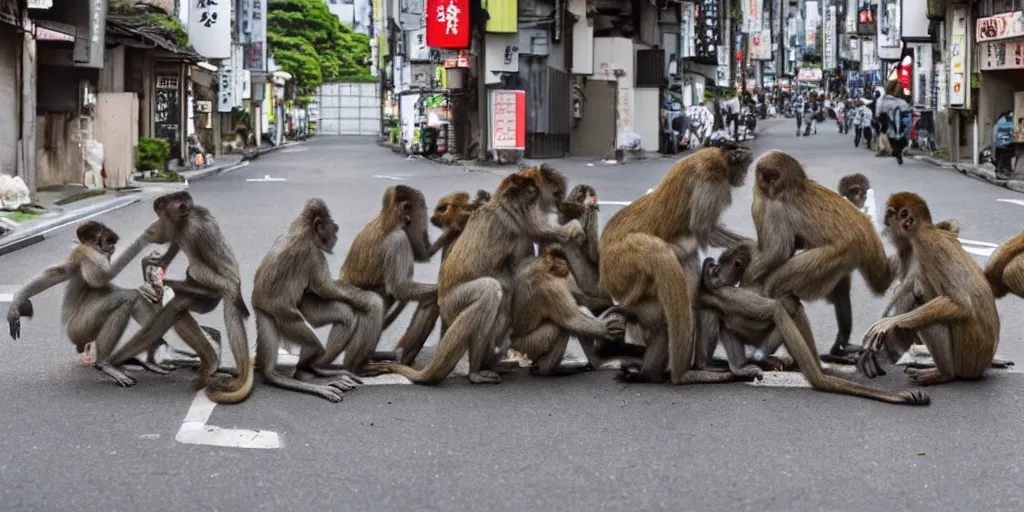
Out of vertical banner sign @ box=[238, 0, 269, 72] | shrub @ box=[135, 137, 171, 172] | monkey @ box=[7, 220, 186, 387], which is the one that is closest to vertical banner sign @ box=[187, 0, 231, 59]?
shrub @ box=[135, 137, 171, 172]

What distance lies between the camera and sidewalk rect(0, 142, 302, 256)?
2061 cm

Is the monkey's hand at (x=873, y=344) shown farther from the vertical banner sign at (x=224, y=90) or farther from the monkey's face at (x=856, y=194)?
the vertical banner sign at (x=224, y=90)

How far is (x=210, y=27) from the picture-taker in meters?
49.6

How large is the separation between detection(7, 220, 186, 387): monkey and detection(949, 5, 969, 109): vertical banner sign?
31949 mm

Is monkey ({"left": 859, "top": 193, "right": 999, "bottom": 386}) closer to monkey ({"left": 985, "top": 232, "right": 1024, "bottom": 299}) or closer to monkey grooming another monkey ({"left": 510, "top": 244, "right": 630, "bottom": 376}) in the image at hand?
monkey ({"left": 985, "top": 232, "right": 1024, "bottom": 299})

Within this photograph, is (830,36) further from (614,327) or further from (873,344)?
(873,344)

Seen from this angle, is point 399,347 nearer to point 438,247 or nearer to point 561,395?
point 438,247

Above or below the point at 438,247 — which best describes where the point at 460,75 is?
above

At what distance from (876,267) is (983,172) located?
86.0 ft

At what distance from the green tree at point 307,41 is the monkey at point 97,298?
84.6 metres

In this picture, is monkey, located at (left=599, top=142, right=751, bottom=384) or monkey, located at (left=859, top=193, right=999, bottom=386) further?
monkey, located at (left=599, top=142, right=751, bottom=384)

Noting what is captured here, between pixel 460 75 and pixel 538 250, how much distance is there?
135 feet

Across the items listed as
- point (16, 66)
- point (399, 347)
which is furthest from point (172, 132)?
point (399, 347)

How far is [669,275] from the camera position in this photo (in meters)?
9.11
